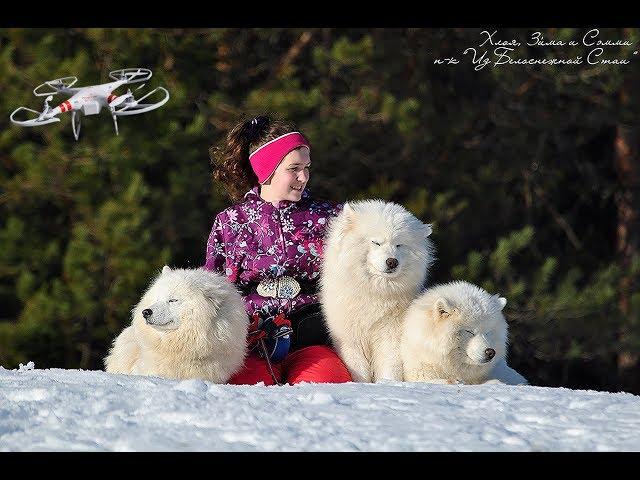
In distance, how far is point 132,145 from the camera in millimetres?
10266

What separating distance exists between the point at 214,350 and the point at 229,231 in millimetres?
985

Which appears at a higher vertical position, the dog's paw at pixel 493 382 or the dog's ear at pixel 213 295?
the dog's ear at pixel 213 295

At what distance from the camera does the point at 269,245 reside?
5.57 m

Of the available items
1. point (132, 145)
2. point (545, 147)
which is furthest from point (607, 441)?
point (545, 147)

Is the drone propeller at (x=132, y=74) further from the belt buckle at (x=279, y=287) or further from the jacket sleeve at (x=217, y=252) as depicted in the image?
the belt buckle at (x=279, y=287)

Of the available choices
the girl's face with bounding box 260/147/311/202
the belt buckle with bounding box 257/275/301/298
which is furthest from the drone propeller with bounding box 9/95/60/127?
the belt buckle with bounding box 257/275/301/298

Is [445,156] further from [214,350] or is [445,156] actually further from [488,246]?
[214,350]

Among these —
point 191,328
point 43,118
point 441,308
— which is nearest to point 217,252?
point 191,328

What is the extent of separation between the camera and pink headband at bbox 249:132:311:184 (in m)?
5.55

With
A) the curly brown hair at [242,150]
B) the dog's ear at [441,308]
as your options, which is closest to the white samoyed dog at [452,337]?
the dog's ear at [441,308]

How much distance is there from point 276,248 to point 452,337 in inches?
45.7

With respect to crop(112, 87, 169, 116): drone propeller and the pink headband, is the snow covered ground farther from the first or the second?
crop(112, 87, 169, 116): drone propeller

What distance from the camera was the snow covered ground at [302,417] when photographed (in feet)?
11.7

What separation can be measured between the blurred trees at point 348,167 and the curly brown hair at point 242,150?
405cm
